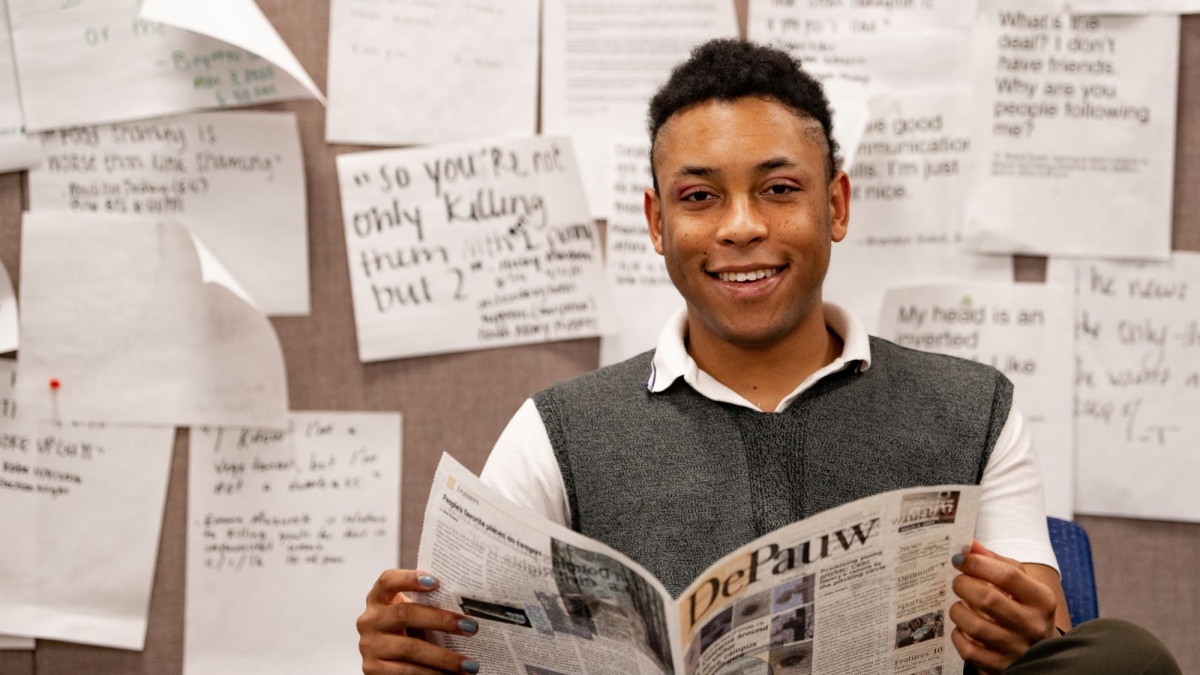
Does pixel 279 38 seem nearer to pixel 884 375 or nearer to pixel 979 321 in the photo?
pixel 884 375

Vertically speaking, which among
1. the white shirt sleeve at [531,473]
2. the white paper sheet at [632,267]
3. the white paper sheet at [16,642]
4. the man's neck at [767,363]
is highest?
the white paper sheet at [632,267]

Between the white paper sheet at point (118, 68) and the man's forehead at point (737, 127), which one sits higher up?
the white paper sheet at point (118, 68)

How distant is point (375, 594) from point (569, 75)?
28.9 inches

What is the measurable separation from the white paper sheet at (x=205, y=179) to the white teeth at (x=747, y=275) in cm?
60

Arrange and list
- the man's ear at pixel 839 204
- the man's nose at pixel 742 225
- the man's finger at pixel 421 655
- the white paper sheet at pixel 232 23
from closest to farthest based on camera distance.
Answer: the man's finger at pixel 421 655 < the man's nose at pixel 742 225 < the man's ear at pixel 839 204 < the white paper sheet at pixel 232 23

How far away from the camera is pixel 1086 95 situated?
4.06 feet

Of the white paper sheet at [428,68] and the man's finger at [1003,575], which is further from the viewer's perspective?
the white paper sheet at [428,68]

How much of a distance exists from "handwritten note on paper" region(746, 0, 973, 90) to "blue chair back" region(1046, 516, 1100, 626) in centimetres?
58

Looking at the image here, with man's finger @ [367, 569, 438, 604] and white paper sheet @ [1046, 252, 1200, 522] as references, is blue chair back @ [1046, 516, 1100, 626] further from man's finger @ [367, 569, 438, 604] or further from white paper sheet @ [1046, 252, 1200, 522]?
man's finger @ [367, 569, 438, 604]

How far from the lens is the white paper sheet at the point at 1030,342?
1.25m

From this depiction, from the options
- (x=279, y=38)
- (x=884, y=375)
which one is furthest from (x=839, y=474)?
(x=279, y=38)

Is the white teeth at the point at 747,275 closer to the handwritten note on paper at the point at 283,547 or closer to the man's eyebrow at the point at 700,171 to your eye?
the man's eyebrow at the point at 700,171

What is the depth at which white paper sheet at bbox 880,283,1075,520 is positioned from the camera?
1.25 m

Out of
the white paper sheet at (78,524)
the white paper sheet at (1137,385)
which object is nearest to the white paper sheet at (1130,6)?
the white paper sheet at (1137,385)
